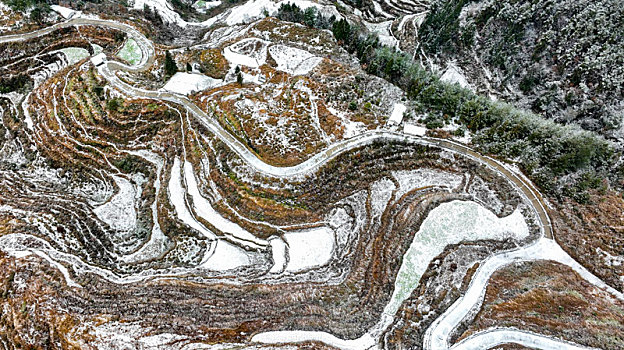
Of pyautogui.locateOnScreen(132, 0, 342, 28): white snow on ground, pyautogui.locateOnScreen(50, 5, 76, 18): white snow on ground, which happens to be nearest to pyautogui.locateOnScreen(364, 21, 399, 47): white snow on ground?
pyautogui.locateOnScreen(132, 0, 342, 28): white snow on ground

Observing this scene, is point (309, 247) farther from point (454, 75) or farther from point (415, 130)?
point (454, 75)

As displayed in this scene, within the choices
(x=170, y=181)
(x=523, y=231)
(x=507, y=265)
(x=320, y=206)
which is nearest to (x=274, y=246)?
(x=320, y=206)

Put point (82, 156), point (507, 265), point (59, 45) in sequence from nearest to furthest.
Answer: point (507, 265), point (82, 156), point (59, 45)

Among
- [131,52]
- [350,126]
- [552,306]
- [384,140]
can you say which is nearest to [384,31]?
[350,126]

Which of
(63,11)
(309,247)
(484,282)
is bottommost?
(63,11)

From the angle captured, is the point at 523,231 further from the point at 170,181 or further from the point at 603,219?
the point at 170,181

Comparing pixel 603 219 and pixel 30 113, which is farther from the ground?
pixel 603 219
